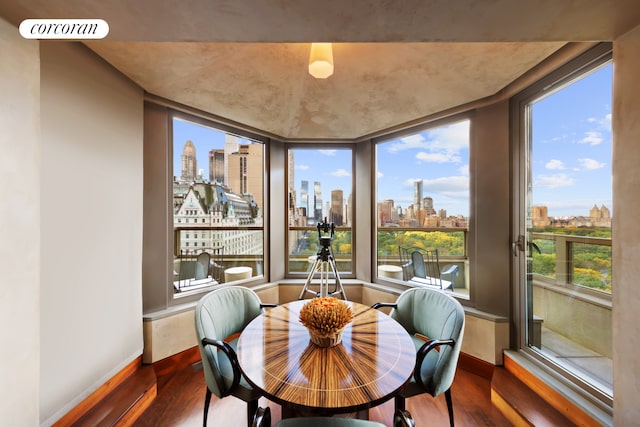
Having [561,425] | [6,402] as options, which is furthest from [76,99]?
[561,425]

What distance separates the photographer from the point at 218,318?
1.68 m

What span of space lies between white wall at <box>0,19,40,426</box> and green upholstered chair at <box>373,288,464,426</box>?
1657 millimetres

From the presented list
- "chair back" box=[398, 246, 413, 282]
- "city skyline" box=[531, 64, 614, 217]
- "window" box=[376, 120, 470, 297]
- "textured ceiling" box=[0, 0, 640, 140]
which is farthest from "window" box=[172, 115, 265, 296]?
"city skyline" box=[531, 64, 614, 217]

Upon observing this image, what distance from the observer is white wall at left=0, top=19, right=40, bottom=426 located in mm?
985

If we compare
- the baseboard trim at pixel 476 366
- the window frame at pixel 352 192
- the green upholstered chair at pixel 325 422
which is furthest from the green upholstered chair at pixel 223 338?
the baseboard trim at pixel 476 366

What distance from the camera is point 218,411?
1.73m

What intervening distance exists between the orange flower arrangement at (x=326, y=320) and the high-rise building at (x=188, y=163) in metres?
1.86

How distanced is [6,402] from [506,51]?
10.2ft

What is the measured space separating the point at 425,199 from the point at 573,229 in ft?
4.06

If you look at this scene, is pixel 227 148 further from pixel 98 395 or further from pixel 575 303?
pixel 575 303

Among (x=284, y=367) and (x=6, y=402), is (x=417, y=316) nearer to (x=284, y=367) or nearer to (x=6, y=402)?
(x=284, y=367)

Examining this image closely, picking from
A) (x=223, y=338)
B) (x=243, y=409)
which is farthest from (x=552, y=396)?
(x=223, y=338)

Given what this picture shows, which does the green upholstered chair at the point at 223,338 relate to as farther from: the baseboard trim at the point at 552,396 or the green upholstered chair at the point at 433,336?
the baseboard trim at the point at 552,396

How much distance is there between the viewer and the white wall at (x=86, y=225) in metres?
1.37
